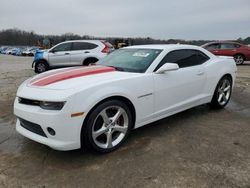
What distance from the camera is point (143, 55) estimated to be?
445 cm

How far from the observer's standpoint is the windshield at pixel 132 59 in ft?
13.7

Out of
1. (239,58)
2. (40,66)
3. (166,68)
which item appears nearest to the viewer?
(166,68)

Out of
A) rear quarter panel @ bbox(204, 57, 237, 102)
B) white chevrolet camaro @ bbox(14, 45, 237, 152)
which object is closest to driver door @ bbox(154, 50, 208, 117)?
white chevrolet camaro @ bbox(14, 45, 237, 152)

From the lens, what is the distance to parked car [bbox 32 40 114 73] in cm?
1222

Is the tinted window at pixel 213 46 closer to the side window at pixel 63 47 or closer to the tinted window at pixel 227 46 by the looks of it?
the tinted window at pixel 227 46

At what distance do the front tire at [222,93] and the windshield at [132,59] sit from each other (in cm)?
178

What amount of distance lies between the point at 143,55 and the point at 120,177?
7.16 ft

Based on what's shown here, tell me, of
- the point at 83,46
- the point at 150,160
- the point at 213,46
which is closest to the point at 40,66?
the point at 83,46

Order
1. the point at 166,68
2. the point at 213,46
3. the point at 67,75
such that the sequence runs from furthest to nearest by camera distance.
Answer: the point at 213,46
the point at 166,68
the point at 67,75

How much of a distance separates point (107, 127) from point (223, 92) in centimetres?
315

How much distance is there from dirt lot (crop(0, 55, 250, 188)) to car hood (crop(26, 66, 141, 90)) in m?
0.93

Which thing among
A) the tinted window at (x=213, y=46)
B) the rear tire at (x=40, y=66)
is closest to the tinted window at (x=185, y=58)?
the rear tire at (x=40, y=66)

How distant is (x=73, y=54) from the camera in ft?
40.2

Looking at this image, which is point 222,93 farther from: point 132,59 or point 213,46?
point 213,46
